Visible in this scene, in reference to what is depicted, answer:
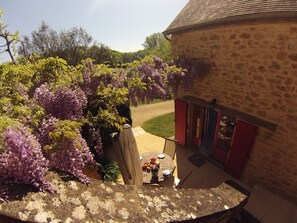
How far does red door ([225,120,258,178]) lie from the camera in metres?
6.60

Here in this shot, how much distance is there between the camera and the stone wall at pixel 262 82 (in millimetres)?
5375

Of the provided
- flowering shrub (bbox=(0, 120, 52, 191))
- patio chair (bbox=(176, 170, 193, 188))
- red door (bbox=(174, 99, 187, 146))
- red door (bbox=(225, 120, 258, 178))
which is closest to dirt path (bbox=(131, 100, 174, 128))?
red door (bbox=(174, 99, 187, 146))

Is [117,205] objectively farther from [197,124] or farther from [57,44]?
[57,44]

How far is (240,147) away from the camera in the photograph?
274 inches

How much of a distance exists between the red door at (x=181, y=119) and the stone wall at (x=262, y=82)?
1.64 metres

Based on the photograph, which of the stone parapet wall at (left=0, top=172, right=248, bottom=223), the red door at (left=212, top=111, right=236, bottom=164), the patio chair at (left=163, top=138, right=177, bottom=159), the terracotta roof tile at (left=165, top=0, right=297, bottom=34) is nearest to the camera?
the stone parapet wall at (left=0, top=172, right=248, bottom=223)

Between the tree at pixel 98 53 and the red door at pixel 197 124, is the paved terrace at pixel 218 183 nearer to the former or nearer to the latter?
the red door at pixel 197 124

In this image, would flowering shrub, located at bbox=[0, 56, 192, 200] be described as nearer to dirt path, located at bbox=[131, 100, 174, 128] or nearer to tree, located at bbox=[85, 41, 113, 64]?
dirt path, located at bbox=[131, 100, 174, 128]

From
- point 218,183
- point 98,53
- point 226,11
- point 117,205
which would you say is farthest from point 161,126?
point 98,53

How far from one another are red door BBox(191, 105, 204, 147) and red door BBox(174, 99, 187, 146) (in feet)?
1.23

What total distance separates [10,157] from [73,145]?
2.27 feet

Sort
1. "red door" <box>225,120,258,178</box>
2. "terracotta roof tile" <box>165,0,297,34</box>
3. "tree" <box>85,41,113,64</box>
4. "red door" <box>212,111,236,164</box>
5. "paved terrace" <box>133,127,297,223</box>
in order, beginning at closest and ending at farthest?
"terracotta roof tile" <box>165,0,297,34</box>, "paved terrace" <box>133,127,297,223</box>, "red door" <box>225,120,258,178</box>, "red door" <box>212,111,236,164</box>, "tree" <box>85,41,113,64</box>

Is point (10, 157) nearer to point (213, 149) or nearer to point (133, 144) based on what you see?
point (133, 144)

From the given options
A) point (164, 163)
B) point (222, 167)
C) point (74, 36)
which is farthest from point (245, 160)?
point (74, 36)
